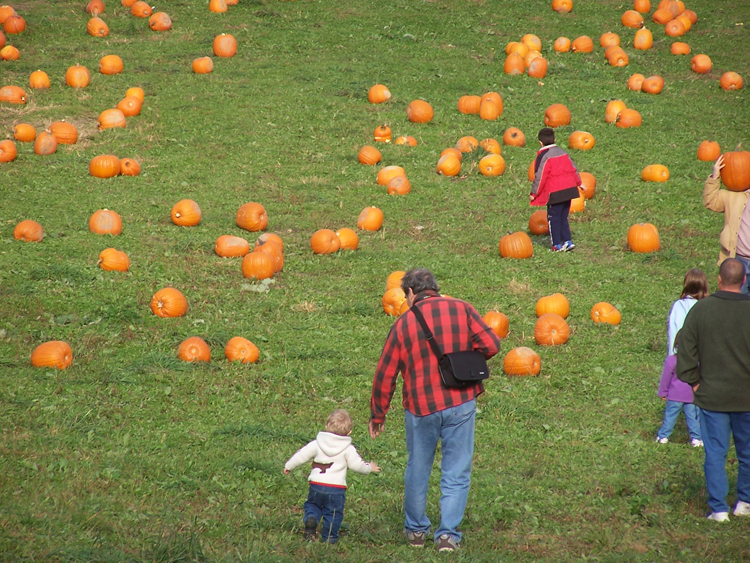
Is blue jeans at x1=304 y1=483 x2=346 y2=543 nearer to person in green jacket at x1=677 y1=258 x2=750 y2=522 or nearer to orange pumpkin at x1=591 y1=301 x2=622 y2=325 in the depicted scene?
person in green jacket at x1=677 y1=258 x2=750 y2=522

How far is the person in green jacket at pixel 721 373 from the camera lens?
6324mm

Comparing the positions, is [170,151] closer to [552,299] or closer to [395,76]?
[395,76]

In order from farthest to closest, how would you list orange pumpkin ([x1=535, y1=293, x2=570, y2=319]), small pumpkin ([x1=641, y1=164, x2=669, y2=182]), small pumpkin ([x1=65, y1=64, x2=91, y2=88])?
1. small pumpkin ([x1=65, y1=64, x2=91, y2=88])
2. small pumpkin ([x1=641, y1=164, x2=669, y2=182])
3. orange pumpkin ([x1=535, y1=293, x2=570, y2=319])

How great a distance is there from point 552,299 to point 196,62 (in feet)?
48.7

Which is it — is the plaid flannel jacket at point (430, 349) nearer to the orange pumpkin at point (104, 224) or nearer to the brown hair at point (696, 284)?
the brown hair at point (696, 284)

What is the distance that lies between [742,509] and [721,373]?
119 cm

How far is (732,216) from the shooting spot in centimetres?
901

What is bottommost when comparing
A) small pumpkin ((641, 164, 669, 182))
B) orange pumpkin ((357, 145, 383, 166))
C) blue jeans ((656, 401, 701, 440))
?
blue jeans ((656, 401, 701, 440))

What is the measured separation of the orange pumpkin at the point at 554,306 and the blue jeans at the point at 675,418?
3.11 metres

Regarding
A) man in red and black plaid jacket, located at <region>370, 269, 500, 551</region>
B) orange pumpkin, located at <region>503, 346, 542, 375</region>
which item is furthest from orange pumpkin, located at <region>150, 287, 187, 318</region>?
man in red and black plaid jacket, located at <region>370, 269, 500, 551</region>

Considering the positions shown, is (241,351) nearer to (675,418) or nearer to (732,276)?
(675,418)

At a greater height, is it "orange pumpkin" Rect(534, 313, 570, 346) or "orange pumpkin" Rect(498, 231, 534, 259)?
"orange pumpkin" Rect(498, 231, 534, 259)

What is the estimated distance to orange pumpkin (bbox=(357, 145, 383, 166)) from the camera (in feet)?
57.7

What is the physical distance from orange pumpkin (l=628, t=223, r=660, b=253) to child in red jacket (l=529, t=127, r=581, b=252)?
107 cm
